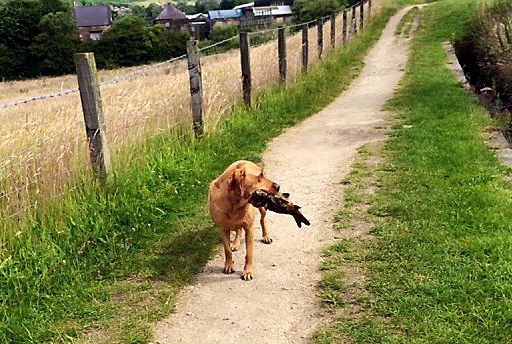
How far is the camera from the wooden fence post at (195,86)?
755 centimetres

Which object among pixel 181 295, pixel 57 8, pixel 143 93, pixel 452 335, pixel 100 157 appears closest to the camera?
pixel 452 335

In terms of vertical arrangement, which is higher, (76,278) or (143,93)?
(143,93)

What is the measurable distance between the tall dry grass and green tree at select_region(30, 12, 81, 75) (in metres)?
30.4

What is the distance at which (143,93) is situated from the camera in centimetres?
778

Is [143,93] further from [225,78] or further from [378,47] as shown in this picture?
[378,47]

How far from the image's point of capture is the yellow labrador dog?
3.97 metres

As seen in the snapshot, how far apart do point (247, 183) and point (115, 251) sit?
57.7 inches

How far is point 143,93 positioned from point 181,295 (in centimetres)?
435

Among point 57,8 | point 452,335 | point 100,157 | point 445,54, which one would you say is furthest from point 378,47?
point 57,8

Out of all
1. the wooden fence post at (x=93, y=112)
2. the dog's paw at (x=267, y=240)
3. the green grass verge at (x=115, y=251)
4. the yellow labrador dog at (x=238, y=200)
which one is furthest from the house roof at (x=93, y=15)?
the yellow labrador dog at (x=238, y=200)

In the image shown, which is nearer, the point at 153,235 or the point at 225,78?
the point at 153,235

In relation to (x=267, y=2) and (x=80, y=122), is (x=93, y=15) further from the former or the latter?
(x=80, y=122)

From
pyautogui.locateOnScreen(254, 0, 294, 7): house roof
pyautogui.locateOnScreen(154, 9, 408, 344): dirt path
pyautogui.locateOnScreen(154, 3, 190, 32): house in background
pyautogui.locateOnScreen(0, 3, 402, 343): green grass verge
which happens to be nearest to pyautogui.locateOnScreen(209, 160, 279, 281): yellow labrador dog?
pyautogui.locateOnScreen(154, 9, 408, 344): dirt path

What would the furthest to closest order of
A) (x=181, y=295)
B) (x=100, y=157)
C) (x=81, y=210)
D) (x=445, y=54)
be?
(x=445, y=54), (x=100, y=157), (x=81, y=210), (x=181, y=295)
